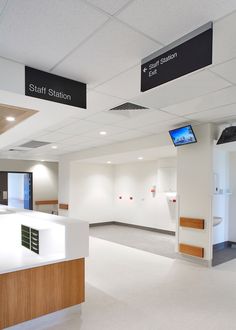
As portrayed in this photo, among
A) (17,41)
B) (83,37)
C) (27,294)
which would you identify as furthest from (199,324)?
(17,41)

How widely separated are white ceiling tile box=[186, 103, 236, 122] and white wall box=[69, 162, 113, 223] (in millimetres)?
5778

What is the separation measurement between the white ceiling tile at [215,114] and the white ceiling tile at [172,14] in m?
2.37

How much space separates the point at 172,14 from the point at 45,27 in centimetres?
98

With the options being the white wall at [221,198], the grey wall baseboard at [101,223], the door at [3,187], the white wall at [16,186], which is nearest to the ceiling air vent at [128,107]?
the white wall at [221,198]

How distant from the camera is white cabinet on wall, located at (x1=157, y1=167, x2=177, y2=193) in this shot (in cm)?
778

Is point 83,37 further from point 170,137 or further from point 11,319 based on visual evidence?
point 170,137

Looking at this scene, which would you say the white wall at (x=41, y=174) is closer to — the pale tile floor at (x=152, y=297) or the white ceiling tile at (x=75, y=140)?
the white ceiling tile at (x=75, y=140)

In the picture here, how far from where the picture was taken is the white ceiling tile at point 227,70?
2585mm

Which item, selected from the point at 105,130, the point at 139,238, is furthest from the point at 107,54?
the point at 139,238

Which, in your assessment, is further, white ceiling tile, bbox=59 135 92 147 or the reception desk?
white ceiling tile, bbox=59 135 92 147

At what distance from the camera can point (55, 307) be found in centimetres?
297

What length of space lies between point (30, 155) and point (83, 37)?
8.32m

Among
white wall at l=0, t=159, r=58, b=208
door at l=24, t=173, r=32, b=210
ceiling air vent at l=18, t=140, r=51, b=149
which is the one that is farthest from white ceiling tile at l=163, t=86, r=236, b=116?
door at l=24, t=173, r=32, b=210

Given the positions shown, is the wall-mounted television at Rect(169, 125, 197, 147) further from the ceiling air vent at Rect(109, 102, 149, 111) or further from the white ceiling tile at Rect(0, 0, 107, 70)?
the white ceiling tile at Rect(0, 0, 107, 70)
